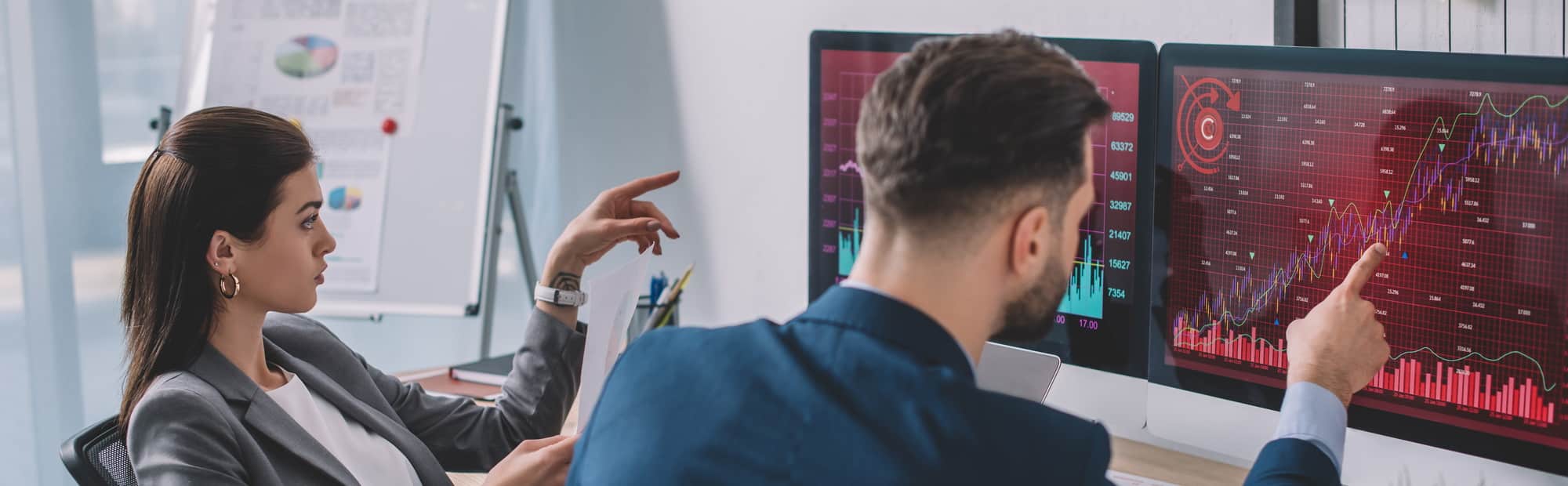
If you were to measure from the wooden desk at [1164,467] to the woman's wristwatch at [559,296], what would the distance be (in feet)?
0.54

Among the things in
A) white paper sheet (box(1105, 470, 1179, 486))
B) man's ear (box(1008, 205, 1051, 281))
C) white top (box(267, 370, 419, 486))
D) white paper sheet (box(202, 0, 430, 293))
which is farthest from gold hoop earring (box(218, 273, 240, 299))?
white paper sheet (box(202, 0, 430, 293))

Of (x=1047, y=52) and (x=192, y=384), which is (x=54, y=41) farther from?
(x=1047, y=52)

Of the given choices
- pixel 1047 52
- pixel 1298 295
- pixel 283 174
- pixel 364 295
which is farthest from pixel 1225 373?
pixel 364 295

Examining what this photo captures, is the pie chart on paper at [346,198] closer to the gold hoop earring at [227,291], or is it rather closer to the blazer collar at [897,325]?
the gold hoop earring at [227,291]

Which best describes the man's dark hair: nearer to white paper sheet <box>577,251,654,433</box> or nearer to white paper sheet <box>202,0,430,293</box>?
white paper sheet <box>577,251,654,433</box>

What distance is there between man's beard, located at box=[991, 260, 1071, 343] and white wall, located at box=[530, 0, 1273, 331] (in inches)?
35.0

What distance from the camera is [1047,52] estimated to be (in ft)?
2.53

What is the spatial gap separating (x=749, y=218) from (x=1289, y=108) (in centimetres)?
117

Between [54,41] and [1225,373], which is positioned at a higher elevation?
[54,41]

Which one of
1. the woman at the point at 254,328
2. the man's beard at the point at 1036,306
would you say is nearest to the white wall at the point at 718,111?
the woman at the point at 254,328

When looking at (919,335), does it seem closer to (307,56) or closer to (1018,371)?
(1018,371)

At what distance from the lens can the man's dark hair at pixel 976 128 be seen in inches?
29.0

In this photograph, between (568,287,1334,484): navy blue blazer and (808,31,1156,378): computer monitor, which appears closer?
(568,287,1334,484): navy blue blazer

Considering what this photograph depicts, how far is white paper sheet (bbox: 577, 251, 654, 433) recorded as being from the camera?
110cm
